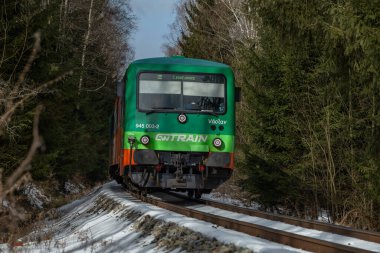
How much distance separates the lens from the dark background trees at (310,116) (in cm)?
922

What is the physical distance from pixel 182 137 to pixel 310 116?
2987 millimetres

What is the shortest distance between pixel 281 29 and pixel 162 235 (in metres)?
4.65

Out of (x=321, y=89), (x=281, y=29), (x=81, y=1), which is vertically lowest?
(x=321, y=89)

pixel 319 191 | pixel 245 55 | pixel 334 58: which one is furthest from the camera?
pixel 245 55

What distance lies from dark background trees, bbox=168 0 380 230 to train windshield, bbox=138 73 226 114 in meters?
1.49

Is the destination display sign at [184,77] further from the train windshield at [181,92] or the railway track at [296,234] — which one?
the railway track at [296,234]

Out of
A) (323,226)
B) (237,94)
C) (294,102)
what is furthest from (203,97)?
(323,226)

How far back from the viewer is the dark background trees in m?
9.22

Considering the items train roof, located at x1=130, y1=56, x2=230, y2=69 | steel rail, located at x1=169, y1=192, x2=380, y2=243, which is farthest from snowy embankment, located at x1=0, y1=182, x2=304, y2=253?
train roof, located at x1=130, y1=56, x2=230, y2=69

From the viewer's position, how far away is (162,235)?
7301mm

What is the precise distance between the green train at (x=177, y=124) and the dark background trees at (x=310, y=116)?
4.03ft

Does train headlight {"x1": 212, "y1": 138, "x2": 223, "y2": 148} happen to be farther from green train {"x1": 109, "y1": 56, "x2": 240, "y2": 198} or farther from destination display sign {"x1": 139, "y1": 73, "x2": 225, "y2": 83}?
destination display sign {"x1": 139, "y1": 73, "x2": 225, "y2": 83}

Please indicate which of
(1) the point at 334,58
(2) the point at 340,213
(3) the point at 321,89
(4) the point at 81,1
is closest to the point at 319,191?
(2) the point at 340,213

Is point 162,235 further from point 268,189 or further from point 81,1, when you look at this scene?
point 81,1
